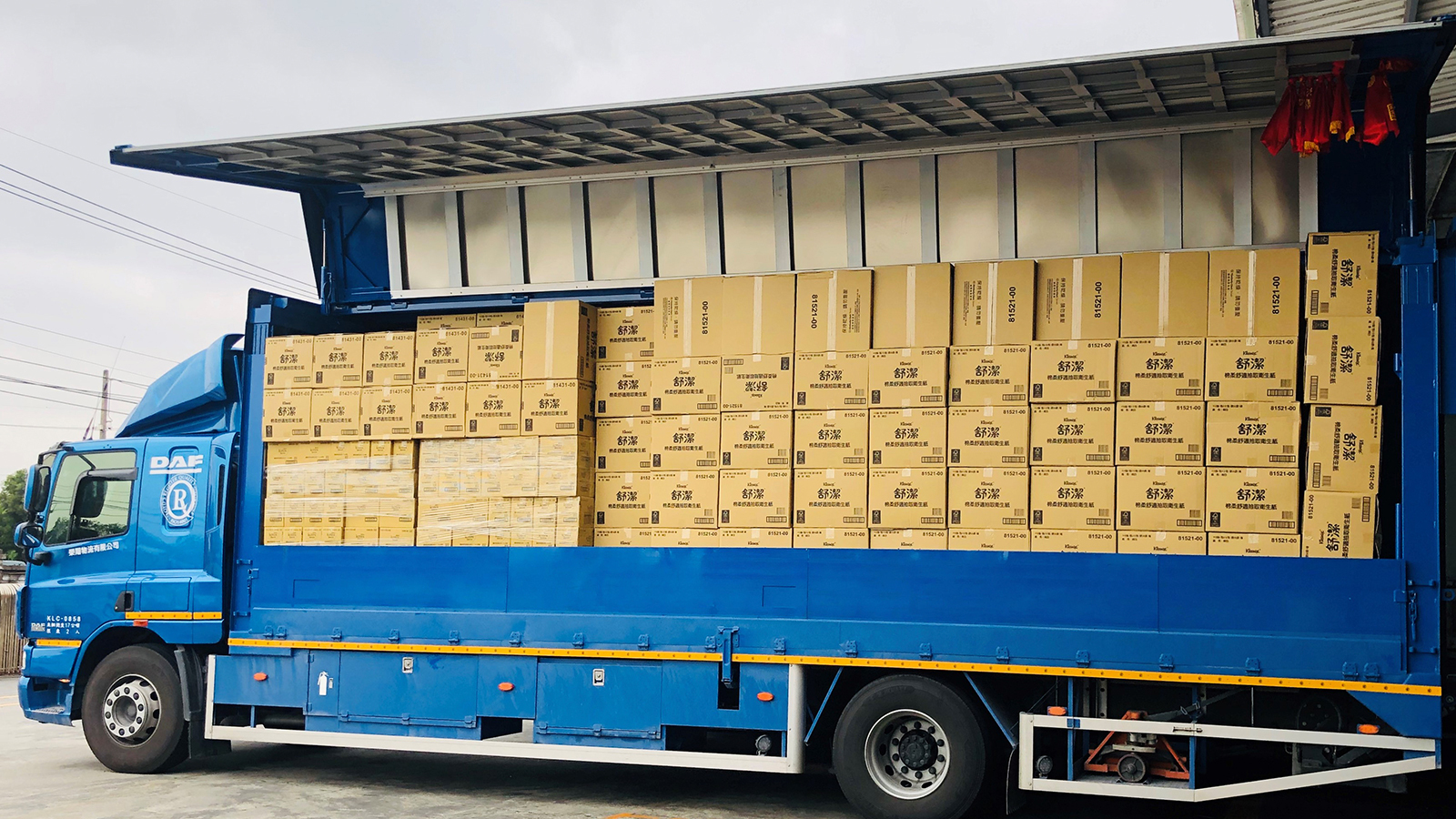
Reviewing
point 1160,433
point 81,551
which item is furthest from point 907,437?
point 81,551

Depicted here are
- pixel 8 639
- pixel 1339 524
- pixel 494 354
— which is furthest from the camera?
pixel 8 639

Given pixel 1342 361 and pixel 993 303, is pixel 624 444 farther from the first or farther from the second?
pixel 1342 361

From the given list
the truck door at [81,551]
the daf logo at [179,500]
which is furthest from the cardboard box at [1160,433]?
the truck door at [81,551]

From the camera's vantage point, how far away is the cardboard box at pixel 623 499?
895cm

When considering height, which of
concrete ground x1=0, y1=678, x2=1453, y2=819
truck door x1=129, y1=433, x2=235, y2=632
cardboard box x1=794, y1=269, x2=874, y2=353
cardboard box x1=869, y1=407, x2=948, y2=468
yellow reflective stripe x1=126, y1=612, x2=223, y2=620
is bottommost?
concrete ground x1=0, y1=678, x2=1453, y2=819

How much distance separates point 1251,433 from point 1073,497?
1093 millimetres

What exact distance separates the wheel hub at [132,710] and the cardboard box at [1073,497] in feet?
22.5

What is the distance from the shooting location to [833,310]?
8.59m

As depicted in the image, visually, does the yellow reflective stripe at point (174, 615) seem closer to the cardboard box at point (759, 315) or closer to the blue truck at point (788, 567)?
the blue truck at point (788, 567)

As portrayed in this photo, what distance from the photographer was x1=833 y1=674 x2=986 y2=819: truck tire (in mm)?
7883

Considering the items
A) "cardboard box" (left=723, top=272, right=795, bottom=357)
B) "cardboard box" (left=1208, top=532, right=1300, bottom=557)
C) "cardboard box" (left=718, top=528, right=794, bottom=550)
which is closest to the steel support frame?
"cardboard box" (left=1208, top=532, right=1300, bottom=557)

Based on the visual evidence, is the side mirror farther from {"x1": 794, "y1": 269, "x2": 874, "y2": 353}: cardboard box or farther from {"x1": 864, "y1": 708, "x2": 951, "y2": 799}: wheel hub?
{"x1": 864, "y1": 708, "x2": 951, "y2": 799}: wheel hub

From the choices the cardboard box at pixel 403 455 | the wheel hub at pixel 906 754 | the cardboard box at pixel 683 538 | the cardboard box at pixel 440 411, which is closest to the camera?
the wheel hub at pixel 906 754

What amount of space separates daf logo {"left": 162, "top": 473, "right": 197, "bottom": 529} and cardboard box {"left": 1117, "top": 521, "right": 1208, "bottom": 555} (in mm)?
7023
